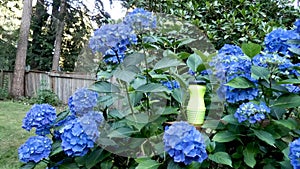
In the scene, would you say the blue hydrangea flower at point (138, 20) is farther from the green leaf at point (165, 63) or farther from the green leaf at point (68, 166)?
the green leaf at point (68, 166)

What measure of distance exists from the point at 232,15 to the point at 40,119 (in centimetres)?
159

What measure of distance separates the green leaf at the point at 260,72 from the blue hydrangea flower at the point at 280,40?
0.69 ft

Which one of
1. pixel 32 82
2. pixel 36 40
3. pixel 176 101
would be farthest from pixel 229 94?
pixel 36 40

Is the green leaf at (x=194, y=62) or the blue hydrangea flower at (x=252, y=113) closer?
the blue hydrangea flower at (x=252, y=113)

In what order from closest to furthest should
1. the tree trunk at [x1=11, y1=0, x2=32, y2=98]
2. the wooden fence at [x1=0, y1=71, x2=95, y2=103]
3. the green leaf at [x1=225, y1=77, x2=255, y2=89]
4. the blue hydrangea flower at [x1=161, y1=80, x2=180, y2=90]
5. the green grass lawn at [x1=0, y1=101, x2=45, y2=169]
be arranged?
the green leaf at [x1=225, y1=77, x2=255, y2=89] < the blue hydrangea flower at [x1=161, y1=80, x2=180, y2=90] < the green grass lawn at [x1=0, y1=101, x2=45, y2=169] < the wooden fence at [x1=0, y1=71, x2=95, y2=103] < the tree trunk at [x1=11, y1=0, x2=32, y2=98]

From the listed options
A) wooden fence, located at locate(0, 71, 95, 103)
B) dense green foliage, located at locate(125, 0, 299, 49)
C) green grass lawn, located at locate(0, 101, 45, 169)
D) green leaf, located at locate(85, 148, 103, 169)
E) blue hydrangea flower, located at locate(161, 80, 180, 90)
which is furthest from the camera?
wooden fence, located at locate(0, 71, 95, 103)

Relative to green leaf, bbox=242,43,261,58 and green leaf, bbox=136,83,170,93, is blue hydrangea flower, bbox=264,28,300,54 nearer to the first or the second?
green leaf, bbox=242,43,261,58

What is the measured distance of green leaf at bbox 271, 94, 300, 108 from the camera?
2.78 ft

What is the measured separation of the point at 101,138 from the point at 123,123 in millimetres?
88

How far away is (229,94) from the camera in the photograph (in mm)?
886

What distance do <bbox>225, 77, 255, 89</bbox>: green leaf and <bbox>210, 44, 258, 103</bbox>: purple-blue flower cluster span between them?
20 millimetres

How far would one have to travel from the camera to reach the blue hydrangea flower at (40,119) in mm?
1050

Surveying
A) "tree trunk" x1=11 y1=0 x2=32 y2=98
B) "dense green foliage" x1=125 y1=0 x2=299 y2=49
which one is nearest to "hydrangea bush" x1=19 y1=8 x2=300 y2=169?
"dense green foliage" x1=125 y1=0 x2=299 y2=49

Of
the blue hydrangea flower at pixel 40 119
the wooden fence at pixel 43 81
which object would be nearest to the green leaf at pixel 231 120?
the blue hydrangea flower at pixel 40 119
